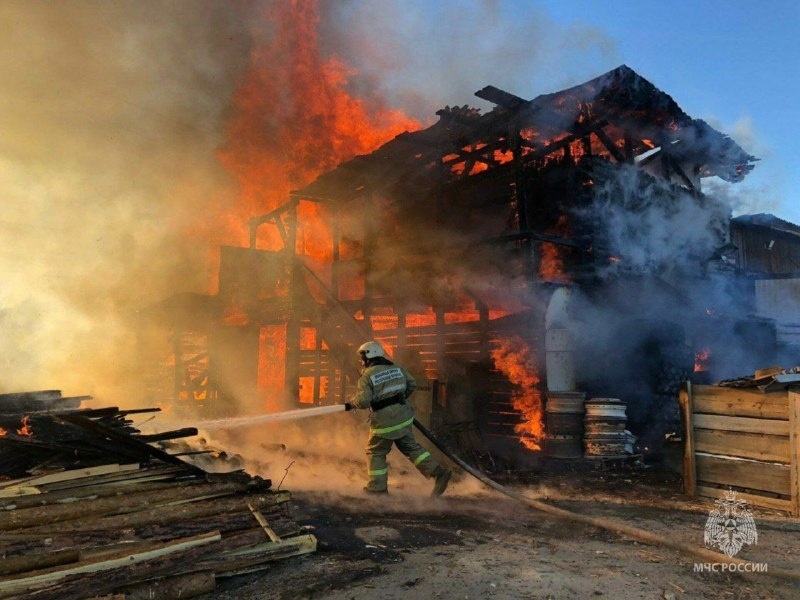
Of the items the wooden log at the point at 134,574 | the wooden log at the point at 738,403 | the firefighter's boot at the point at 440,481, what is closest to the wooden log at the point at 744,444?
the wooden log at the point at 738,403

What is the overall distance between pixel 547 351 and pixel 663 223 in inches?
171

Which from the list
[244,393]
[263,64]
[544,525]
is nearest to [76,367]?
[244,393]

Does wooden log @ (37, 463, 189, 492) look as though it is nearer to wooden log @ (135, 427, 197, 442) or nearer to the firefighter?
wooden log @ (135, 427, 197, 442)

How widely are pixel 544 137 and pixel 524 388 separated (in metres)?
4.64

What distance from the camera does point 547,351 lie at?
8359 mm

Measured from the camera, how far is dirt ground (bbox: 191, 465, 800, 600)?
337 cm

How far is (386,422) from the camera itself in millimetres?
5887

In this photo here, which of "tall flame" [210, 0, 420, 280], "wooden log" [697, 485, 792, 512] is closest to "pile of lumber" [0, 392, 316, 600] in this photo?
"wooden log" [697, 485, 792, 512]

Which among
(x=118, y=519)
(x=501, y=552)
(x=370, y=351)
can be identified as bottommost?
(x=501, y=552)

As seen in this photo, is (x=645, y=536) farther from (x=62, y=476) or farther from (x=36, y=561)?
(x=62, y=476)

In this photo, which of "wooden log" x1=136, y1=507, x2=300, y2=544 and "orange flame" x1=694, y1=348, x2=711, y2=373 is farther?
"orange flame" x1=694, y1=348, x2=711, y2=373

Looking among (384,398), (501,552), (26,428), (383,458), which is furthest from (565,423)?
(26,428)

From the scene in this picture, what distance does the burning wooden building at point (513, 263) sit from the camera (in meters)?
8.69

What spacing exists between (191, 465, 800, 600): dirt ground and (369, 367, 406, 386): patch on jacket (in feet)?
4.51
